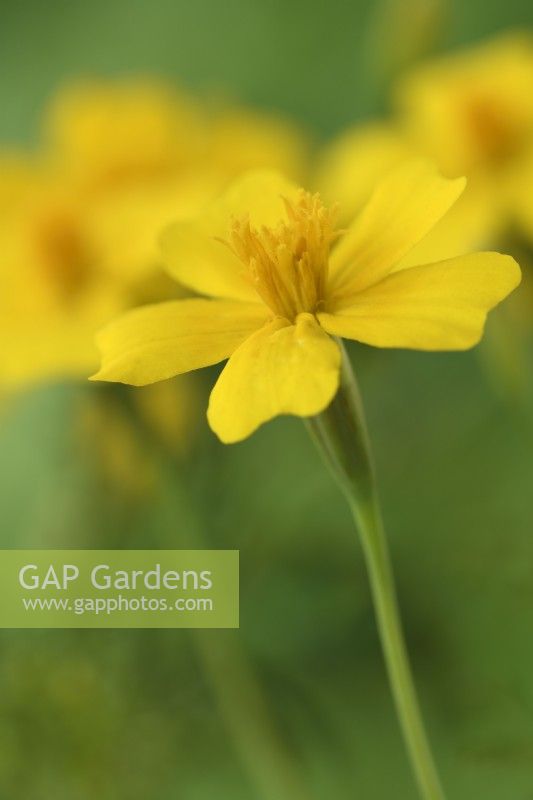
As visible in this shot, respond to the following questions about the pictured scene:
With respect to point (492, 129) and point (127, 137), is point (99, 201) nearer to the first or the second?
point (127, 137)

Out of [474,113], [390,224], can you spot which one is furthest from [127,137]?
[390,224]

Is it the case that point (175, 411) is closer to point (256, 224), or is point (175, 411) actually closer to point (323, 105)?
point (256, 224)

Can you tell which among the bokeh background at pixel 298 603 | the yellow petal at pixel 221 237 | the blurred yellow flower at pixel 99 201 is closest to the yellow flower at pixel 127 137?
the blurred yellow flower at pixel 99 201

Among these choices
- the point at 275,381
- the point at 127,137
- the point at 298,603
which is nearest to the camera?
the point at 275,381

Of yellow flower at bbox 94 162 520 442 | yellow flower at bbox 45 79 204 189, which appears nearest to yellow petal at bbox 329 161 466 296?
yellow flower at bbox 94 162 520 442

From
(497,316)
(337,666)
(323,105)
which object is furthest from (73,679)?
(323,105)

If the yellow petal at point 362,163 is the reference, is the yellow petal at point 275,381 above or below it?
below

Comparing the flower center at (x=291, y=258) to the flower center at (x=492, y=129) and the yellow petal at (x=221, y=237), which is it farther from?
the flower center at (x=492, y=129)
